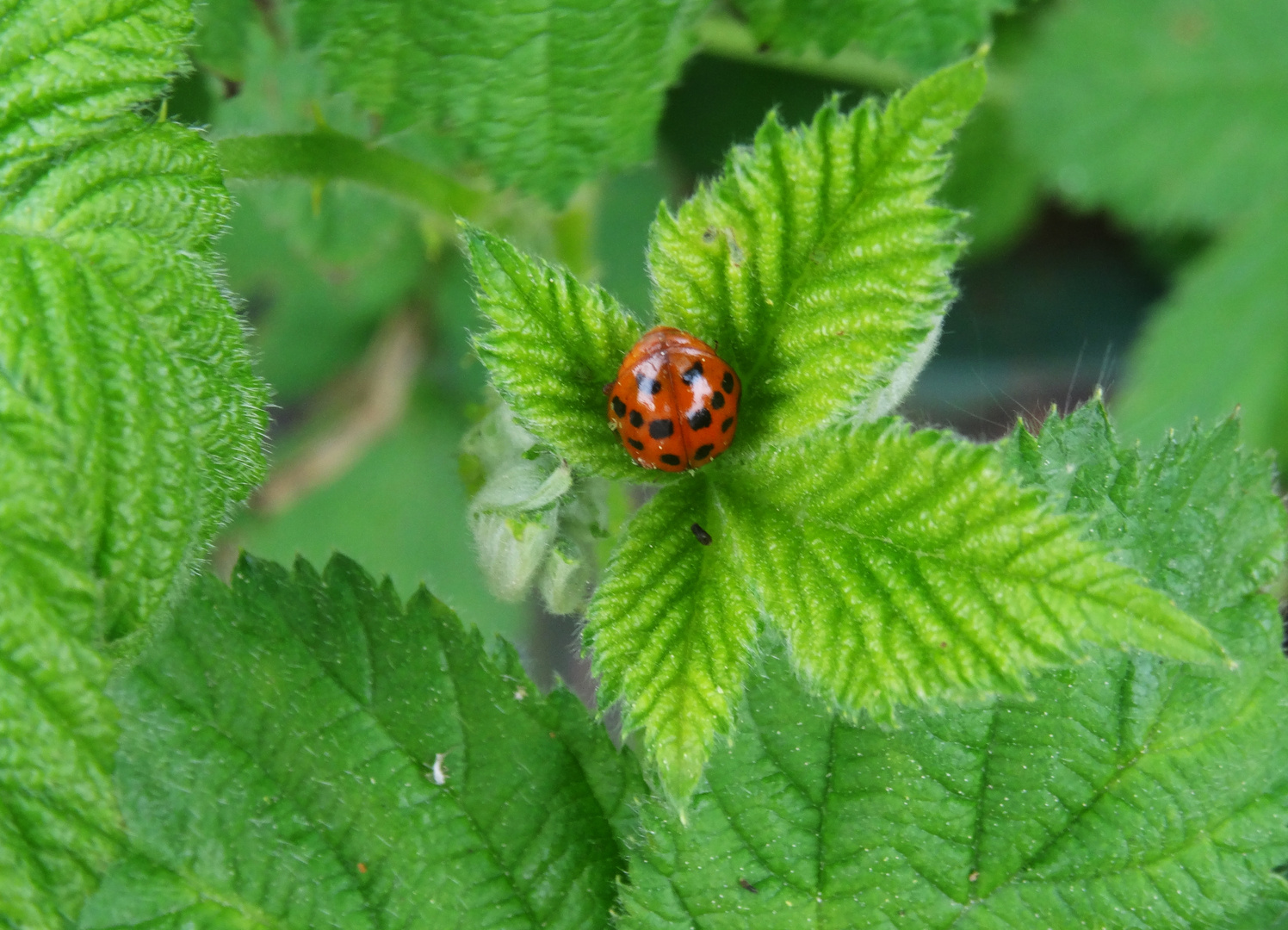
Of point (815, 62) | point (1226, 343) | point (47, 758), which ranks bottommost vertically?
point (47, 758)

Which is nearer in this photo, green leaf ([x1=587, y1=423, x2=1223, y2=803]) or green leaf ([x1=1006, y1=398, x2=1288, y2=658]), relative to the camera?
green leaf ([x1=587, y1=423, x2=1223, y2=803])

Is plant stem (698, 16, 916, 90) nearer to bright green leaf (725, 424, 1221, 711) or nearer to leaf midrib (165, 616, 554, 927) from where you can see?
bright green leaf (725, 424, 1221, 711)

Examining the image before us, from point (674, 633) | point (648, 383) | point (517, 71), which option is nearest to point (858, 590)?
point (674, 633)

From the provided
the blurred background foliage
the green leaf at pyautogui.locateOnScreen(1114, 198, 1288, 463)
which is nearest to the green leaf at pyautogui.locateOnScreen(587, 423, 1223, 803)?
the blurred background foliage

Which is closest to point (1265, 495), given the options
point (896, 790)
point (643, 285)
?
point (896, 790)

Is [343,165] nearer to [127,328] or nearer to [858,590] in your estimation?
[127,328]

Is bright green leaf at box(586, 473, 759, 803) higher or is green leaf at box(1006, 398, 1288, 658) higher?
green leaf at box(1006, 398, 1288, 658)

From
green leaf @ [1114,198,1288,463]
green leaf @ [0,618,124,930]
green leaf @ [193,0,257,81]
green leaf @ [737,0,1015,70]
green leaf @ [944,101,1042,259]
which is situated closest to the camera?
green leaf @ [0,618,124,930]
